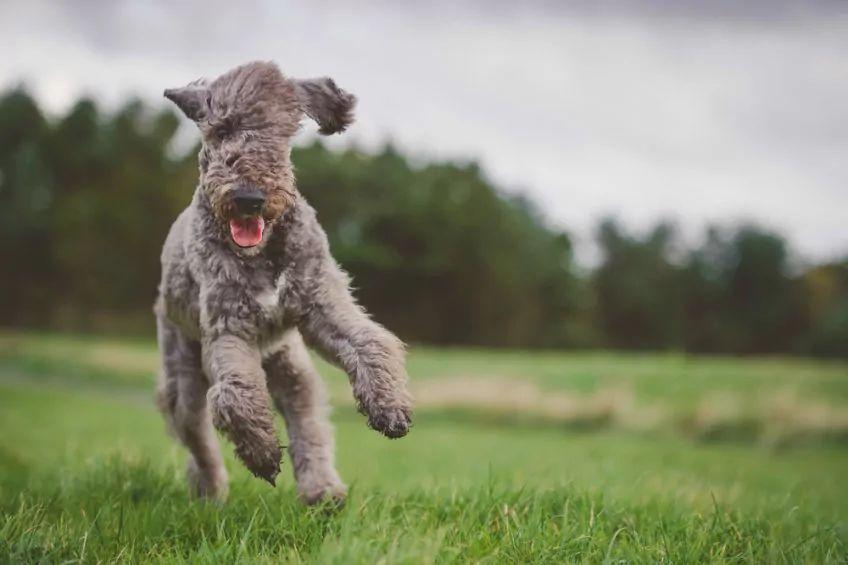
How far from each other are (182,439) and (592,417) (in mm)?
17462

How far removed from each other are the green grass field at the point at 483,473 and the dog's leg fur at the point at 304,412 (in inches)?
6.7

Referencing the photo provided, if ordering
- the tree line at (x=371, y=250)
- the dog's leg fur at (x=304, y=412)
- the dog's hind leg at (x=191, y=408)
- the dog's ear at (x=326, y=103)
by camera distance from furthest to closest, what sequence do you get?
the tree line at (x=371, y=250)
the dog's hind leg at (x=191, y=408)
the dog's leg fur at (x=304, y=412)
the dog's ear at (x=326, y=103)

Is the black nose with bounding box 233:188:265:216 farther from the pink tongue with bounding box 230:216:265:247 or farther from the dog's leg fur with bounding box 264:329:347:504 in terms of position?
the dog's leg fur with bounding box 264:329:347:504

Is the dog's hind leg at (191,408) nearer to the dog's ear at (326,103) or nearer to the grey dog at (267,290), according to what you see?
the grey dog at (267,290)

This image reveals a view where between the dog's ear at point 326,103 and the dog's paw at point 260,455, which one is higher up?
the dog's ear at point 326,103

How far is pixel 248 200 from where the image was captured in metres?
3.32

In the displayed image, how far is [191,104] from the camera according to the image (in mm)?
3701

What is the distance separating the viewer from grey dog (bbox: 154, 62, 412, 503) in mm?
3338

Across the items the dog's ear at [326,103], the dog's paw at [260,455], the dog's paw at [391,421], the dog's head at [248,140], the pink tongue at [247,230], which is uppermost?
the dog's ear at [326,103]

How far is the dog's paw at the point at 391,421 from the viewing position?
319 centimetres

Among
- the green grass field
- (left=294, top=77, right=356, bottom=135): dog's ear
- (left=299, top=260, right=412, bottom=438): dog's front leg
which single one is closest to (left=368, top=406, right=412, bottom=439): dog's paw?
(left=299, top=260, right=412, bottom=438): dog's front leg

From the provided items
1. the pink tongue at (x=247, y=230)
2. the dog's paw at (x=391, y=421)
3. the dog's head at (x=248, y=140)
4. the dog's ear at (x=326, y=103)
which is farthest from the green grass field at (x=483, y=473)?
the dog's ear at (x=326, y=103)

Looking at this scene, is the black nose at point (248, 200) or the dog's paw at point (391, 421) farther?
the black nose at point (248, 200)

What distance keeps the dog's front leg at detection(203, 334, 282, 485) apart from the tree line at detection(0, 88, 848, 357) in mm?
27761
